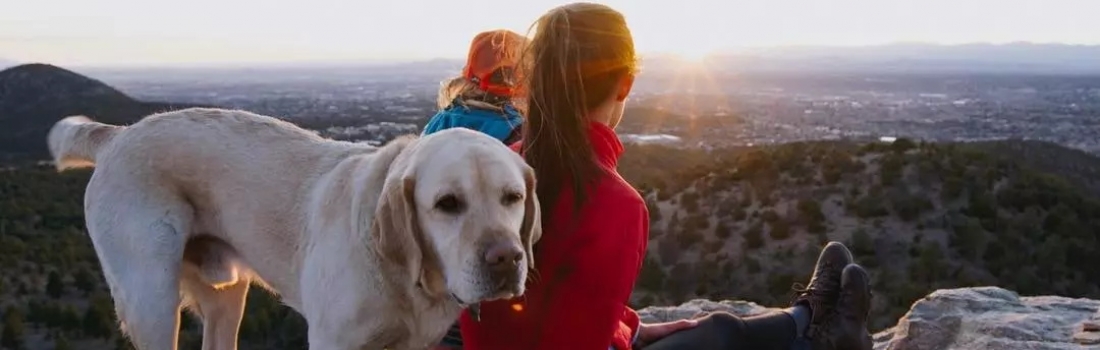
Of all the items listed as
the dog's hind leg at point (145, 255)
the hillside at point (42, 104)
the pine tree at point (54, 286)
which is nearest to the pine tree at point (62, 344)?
the pine tree at point (54, 286)

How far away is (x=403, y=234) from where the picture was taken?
113 inches

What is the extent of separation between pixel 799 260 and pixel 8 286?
16.0 m

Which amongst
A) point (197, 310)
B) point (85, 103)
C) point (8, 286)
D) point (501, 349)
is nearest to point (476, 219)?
point (501, 349)

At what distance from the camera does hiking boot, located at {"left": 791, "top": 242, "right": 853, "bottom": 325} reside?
476 centimetres

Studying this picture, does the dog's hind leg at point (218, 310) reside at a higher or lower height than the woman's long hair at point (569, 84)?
lower

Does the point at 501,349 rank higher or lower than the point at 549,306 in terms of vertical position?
lower

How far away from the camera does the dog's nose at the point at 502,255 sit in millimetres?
2584

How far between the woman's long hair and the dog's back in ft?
2.90

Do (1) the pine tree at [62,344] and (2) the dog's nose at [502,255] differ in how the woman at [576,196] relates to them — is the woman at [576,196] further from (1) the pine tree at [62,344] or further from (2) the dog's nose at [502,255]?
(1) the pine tree at [62,344]

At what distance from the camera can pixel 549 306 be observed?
310 cm

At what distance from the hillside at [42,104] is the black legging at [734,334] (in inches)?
1969

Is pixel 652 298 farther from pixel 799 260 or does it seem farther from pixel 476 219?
pixel 476 219

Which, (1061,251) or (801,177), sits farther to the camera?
(801,177)

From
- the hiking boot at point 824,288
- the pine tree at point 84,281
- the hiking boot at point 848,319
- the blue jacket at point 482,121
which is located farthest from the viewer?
the pine tree at point 84,281
